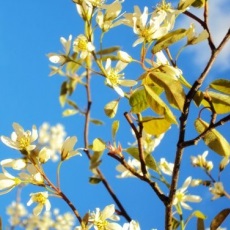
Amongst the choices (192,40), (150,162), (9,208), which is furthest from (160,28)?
(9,208)

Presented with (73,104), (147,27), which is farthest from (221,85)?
(73,104)

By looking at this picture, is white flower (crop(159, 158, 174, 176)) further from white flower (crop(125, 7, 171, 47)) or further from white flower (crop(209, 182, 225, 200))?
white flower (crop(125, 7, 171, 47))

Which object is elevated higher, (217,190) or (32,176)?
(32,176)

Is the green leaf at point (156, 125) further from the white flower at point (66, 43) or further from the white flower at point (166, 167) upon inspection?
the white flower at point (166, 167)

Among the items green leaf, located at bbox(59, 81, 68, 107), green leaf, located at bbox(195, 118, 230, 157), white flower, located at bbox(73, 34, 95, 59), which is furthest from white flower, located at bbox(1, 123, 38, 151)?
green leaf, located at bbox(59, 81, 68, 107)

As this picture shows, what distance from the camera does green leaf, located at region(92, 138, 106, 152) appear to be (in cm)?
71

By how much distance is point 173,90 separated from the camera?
2.00 feet

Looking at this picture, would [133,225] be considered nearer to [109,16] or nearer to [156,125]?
[156,125]

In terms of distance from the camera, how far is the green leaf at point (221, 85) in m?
0.66

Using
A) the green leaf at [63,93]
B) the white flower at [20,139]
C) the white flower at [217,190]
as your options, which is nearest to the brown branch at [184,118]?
the white flower at [20,139]

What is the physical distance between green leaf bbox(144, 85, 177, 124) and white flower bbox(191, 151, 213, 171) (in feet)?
2.68

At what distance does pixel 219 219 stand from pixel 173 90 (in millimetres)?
239

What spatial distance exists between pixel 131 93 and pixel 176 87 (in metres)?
0.11

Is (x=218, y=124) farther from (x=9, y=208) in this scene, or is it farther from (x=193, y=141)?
(x=9, y=208)
